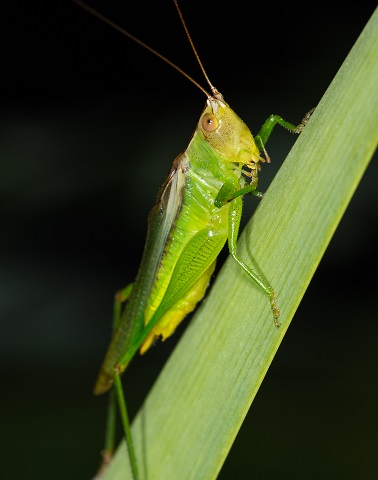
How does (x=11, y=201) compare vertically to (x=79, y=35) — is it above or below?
below

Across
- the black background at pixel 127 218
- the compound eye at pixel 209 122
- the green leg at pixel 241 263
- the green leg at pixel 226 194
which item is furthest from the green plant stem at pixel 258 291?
the black background at pixel 127 218

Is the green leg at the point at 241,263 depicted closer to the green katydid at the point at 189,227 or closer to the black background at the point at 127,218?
the green katydid at the point at 189,227

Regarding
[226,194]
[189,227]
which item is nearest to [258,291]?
[226,194]

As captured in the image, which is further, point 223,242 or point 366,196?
→ point 366,196

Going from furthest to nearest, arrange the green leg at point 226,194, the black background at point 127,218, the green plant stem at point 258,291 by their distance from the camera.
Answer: the black background at point 127,218, the green leg at point 226,194, the green plant stem at point 258,291

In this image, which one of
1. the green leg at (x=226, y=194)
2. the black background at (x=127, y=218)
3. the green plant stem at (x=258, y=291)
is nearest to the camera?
the green plant stem at (x=258, y=291)

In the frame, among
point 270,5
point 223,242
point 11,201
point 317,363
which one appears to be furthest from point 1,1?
point 317,363

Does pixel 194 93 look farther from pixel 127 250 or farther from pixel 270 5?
pixel 127 250

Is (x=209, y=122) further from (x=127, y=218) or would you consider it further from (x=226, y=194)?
(x=127, y=218)
